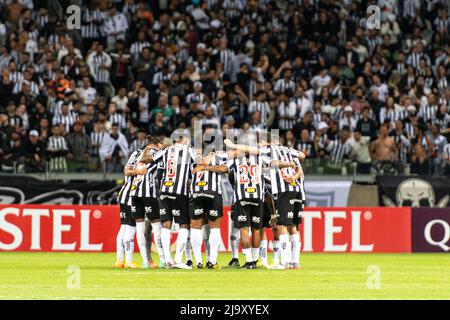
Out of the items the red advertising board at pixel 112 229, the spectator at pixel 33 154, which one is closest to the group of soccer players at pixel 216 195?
the red advertising board at pixel 112 229

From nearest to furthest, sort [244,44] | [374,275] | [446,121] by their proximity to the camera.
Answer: [374,275], [446,121], [244,44]

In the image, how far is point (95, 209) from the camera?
26.6 metres

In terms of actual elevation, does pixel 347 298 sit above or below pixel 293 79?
below

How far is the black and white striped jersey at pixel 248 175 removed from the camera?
2044 cm

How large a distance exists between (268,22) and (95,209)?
1008 cm

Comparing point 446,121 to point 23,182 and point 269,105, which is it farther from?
point 23,182

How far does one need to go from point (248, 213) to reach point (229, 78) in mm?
12451

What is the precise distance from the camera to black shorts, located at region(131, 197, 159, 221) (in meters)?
21.0

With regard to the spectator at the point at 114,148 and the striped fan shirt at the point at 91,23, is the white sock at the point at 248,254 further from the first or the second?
the striped fan shirt at the point at 91,23

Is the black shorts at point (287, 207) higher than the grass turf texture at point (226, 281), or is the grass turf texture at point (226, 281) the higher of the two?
the black shorts at point (287, 207)

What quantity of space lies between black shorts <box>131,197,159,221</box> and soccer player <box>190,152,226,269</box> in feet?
2.69

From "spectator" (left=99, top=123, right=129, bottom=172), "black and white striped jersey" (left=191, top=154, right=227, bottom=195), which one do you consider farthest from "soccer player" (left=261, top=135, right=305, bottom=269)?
"spectator" (left=99, top=123, right=129, bottom=172)
